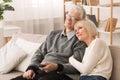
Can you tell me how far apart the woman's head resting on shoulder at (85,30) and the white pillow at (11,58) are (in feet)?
2.66

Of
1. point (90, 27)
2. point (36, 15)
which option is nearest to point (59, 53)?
point (90, 27)

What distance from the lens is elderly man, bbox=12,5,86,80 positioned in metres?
2.21

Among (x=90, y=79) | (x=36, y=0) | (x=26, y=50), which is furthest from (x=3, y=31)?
(x=90, y=79)

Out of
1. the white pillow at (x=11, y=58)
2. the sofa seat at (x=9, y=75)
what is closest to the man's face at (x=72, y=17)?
the white pillow at (x=11, y=58)

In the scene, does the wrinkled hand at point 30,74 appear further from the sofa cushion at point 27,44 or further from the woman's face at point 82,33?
the woman's face at point 82,33

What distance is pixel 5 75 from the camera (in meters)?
2.66

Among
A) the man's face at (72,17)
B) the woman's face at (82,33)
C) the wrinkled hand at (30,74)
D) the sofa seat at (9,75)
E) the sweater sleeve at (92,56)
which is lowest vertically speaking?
the sofa seat at (9,75)

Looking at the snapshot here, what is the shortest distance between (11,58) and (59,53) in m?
0.60

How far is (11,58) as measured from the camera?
2.76m

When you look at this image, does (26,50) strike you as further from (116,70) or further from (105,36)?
(105,36)

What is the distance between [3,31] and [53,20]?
1159 mm

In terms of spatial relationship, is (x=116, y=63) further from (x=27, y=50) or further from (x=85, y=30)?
(x=27, y=50)

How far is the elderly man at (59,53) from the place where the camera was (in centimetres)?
221

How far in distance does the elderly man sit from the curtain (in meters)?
1.94
